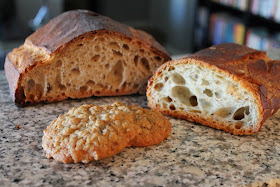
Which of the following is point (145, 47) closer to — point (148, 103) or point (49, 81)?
point (148, 103)

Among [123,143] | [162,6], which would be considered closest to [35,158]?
[123,143]

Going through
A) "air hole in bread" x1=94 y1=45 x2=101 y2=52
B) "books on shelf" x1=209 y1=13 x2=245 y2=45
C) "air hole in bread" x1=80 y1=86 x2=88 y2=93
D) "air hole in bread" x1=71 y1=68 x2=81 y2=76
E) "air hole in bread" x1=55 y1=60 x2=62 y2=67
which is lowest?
"books on shelf" x1=209 y1=13 x2=245 y2=45

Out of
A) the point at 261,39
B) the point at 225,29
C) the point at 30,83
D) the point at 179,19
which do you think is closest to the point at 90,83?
the point at 30,83

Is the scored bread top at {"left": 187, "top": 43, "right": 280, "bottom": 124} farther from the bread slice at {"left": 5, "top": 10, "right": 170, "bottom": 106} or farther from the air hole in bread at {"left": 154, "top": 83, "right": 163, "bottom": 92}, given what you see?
the bread slice at {"left": 5, "top": 10, "right": 170, "bottom": 106}

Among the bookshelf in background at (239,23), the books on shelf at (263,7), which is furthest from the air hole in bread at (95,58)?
the books on shelf at (263,7)

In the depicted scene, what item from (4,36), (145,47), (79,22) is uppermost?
(79,22)

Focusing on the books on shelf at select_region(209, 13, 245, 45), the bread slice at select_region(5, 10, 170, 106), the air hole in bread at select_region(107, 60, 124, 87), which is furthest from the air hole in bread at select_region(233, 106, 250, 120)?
the books on shelf at select_region(209, 13, 245, 45)
